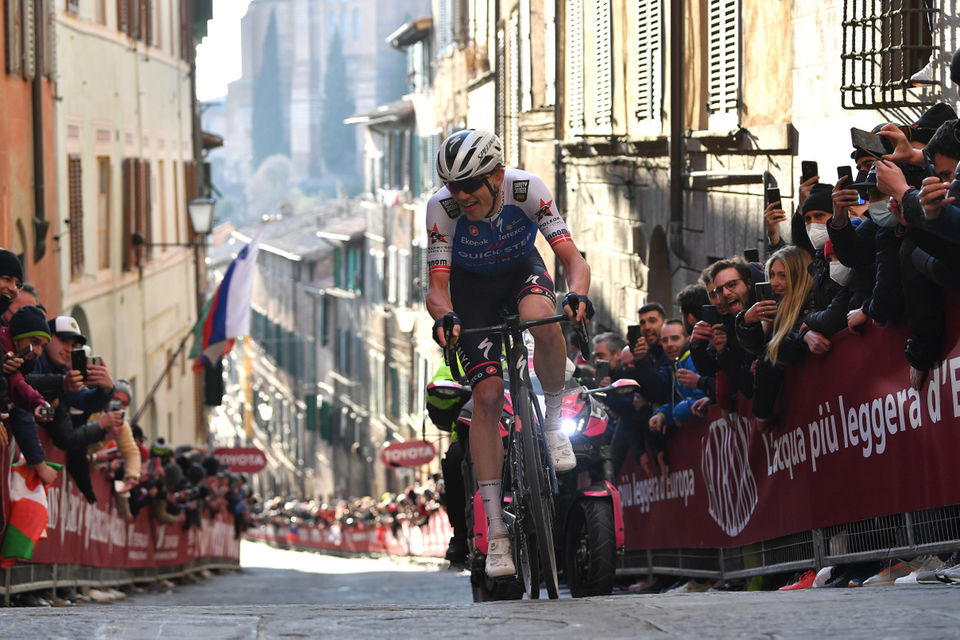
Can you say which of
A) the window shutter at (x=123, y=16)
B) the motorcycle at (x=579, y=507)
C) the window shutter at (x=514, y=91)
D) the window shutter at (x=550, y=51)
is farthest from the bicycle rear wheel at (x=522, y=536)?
the window shutter at (x=514, y=91)

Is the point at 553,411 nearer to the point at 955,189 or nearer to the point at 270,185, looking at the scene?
the point at 955,189

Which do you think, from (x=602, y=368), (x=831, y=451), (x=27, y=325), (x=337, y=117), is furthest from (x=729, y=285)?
(x=337, y=117)

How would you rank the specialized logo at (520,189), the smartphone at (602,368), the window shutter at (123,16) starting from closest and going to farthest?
the specialized logo at (520,189) → the smartphone at (602,368) → the window shutter at (123,16)

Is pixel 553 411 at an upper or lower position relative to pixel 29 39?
lower

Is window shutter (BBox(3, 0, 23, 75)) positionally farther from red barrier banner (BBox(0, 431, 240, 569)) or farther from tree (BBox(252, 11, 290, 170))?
tree (BBox(252, 11, 290, 170))

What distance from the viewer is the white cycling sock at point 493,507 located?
8000 millimetres

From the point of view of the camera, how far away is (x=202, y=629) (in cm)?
572

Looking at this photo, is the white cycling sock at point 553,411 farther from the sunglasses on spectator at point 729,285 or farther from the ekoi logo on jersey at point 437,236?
the sunglasses on spectator at point 729,285

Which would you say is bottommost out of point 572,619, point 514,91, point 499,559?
point 572,619

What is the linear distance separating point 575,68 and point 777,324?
16943mm

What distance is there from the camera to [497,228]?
26.9ft

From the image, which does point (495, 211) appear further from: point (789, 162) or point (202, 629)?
point (789, 162)

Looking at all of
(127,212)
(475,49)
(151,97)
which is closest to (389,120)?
(475,49)

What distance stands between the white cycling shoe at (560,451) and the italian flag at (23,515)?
13.9 ft
